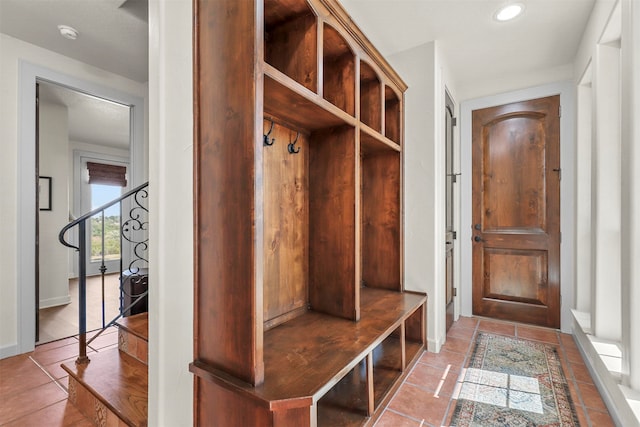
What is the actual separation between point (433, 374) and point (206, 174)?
204 centimetres

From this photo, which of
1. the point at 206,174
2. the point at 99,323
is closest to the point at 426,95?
the point at 206,174

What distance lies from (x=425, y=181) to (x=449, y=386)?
5.02 ft

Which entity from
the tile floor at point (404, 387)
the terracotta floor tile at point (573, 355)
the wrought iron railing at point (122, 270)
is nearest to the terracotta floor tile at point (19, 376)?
the tile floor at point (404, 387)

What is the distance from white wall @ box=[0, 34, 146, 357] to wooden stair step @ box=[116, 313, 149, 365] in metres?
1.33

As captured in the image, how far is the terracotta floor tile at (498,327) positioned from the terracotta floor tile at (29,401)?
3483 millimetres

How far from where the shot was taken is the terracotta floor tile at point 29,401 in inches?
69.0

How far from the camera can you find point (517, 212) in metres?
3.21

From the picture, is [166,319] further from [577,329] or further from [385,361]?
[577,329]

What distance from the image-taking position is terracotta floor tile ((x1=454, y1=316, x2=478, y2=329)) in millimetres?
3148

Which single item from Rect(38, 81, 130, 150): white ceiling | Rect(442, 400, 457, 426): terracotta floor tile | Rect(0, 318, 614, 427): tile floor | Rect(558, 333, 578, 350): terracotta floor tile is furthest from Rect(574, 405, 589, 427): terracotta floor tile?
Rect(38, 81, 130, 150): white ceiling

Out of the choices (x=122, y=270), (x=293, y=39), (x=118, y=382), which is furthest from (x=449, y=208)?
(x=122, y=270)

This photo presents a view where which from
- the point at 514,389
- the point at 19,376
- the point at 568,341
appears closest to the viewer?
the point at 514,389

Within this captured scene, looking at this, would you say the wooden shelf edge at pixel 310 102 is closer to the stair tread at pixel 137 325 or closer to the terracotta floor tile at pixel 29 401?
the stair tread at pixel 137 325

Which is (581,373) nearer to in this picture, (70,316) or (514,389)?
(514,389)
